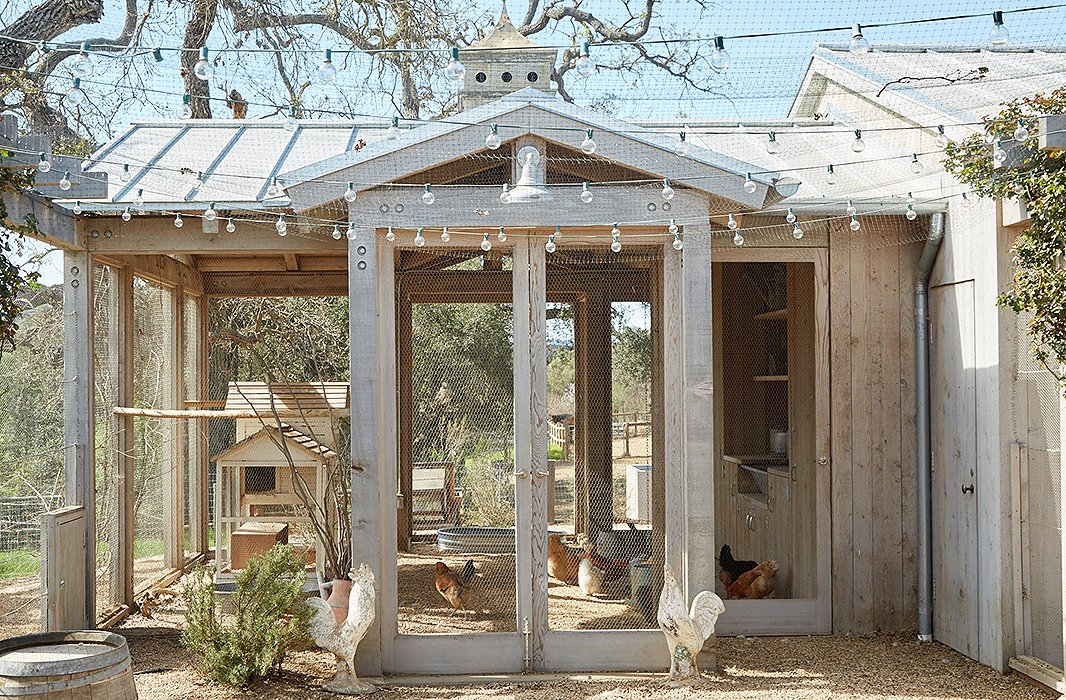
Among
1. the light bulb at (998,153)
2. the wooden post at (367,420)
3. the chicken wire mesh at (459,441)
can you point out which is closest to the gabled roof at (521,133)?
the wooden post at (367,420)

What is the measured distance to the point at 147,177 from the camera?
6.33m

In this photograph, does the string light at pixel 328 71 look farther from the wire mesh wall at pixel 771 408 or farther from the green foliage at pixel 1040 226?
the wire mesh wall at pixel 771 408

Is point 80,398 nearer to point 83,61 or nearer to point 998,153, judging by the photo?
point 83,61

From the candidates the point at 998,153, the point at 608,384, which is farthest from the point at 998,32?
the point at 608,384

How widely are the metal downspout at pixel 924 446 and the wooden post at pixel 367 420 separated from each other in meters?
3.17

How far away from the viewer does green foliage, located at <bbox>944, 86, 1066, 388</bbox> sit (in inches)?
173

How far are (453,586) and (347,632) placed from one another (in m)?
0.67

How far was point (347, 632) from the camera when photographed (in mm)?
5047

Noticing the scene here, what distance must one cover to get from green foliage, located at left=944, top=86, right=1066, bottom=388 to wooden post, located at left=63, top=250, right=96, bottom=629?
16.1 feet

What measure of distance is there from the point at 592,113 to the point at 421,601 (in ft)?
9.12

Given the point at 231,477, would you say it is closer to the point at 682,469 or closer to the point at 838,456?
the point at 682,469

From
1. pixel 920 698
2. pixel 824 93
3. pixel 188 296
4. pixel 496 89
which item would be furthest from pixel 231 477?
pixel 824 93

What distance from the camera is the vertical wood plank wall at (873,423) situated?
6.27m

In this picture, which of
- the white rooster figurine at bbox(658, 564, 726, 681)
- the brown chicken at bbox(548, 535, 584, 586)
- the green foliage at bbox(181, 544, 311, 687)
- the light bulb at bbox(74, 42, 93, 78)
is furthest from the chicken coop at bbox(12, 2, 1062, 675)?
the light bulb at bbox(74, 42, 93, 78)
